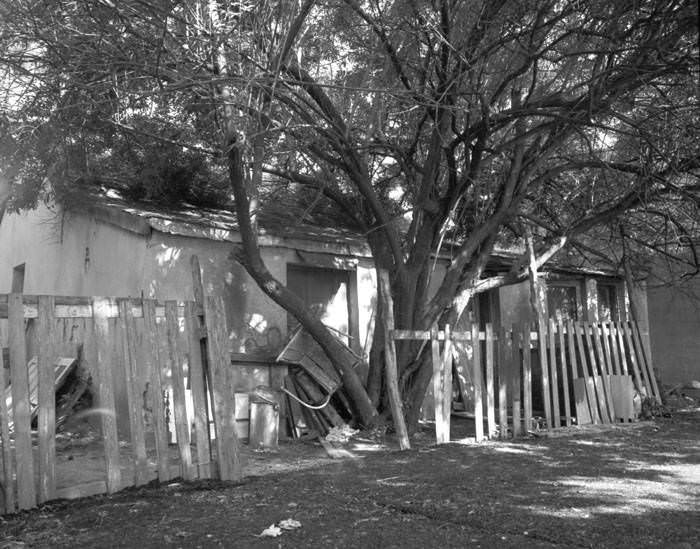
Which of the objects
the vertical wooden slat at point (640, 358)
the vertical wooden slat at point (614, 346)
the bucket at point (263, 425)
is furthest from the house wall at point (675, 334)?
the bucket at point (263, 425)

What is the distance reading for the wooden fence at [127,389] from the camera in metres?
5.18

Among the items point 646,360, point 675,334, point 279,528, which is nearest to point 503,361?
point 646,360

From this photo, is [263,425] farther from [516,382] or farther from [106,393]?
[106,393]

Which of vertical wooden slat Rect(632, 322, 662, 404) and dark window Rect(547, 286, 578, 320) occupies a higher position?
dark window Rect(547, 286, 578, 320)

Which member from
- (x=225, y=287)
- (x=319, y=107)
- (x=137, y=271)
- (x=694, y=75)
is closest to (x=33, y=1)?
(x=319, y=107)

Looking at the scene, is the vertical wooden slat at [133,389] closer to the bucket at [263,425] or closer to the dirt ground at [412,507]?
the dirt ground at [412,507]

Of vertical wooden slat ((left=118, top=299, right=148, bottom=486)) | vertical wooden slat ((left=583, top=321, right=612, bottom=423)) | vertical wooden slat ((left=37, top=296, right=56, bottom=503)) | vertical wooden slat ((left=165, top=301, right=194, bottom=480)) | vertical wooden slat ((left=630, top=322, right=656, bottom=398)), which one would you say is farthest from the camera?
vertical wooden slat ((left=630, top=322, right=656, bottom=398))

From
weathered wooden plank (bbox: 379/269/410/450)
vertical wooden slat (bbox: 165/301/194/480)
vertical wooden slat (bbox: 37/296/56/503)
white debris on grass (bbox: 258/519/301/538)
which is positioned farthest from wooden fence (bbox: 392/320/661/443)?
vertical wooden slat (bbox: 37/296/56/503)

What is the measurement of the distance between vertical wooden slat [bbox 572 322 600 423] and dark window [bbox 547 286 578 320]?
17.9 ft

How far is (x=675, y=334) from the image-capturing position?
18.4 meters

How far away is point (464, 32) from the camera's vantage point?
8219mm

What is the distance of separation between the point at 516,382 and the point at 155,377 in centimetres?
539

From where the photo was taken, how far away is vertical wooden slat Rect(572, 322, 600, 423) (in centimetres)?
1039

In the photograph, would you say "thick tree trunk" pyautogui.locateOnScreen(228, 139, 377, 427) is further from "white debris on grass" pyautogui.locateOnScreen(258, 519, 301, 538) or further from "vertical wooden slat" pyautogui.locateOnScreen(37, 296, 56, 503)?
"white debris on grass" pyautogui.locateOnScreen(258, 519, 301, 538)
